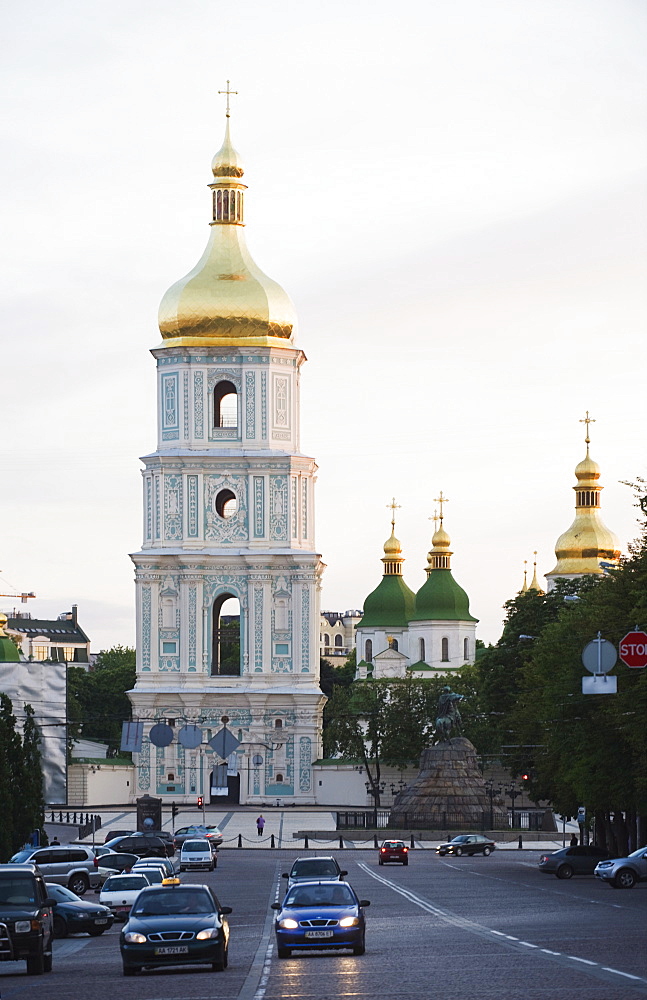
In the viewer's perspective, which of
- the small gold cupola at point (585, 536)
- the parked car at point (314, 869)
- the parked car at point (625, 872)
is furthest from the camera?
the small gold cupola at point (585, 536)

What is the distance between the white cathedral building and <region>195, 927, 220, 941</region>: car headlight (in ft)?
252

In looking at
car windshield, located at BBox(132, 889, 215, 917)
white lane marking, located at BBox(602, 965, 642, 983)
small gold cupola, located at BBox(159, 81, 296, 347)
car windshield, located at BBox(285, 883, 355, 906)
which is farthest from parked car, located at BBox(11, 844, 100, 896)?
small gold cupola, located at BBox(159, 81, 296, 347)

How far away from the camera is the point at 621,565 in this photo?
169 ft

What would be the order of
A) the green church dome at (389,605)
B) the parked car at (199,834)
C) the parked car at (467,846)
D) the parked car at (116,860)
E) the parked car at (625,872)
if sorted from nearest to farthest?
1. the parked car at (625,872)
2. the parked car at (116,860)
3. the parked car at (199,834)
4. the parked car at (467,846)
5. the green church dome at (389,605)

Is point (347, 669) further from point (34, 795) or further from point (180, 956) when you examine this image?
point (180, 956)

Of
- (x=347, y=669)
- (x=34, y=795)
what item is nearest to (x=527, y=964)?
(x=34, y=795)

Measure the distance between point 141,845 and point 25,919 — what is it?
101 feet

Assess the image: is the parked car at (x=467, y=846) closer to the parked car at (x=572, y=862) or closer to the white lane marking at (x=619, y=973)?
the parked car at (x=572, y=862)

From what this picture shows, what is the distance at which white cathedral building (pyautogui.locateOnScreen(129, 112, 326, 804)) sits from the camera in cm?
10406

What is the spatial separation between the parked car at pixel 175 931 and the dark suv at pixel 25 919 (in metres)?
1.31

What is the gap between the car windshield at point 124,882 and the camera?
38.8 metres

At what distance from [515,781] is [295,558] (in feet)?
53.2

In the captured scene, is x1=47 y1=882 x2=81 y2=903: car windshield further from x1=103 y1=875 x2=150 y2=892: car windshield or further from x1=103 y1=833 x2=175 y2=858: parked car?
x1=103 y1=833 x2=175 y2=858: parked car

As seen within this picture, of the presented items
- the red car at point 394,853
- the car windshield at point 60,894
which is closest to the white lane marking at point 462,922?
the car windshield at point 60,894
